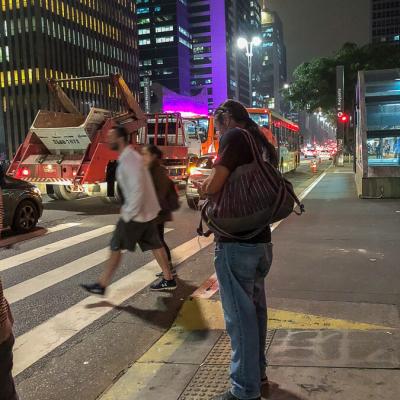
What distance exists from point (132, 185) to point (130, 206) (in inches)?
9.2

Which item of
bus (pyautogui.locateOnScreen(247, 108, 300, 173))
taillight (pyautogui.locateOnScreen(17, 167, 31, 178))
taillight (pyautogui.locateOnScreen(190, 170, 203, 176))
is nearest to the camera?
taillight (pyautogui.locateOnScreen(190, 170, 203, 176))

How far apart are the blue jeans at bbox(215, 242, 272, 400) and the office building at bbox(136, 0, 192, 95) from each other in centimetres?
15880

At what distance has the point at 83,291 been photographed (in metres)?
6.55

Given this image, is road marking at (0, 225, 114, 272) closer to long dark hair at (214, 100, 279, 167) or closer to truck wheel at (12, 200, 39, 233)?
truck wheel at (12, 200, 39, 233)

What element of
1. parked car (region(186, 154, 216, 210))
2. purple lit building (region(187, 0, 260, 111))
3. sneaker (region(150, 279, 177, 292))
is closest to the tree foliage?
parked car (region(186, 154, 216, 210))

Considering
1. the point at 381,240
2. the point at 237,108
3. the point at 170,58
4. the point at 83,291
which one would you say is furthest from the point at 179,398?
the point at 170,58

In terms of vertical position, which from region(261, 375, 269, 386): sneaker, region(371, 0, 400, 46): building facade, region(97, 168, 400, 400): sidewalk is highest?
region(371, 0, 400, 46): building facade

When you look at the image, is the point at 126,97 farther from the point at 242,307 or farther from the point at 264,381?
the point at 242,307

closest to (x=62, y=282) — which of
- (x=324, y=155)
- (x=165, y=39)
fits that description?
(x=324, y=155)

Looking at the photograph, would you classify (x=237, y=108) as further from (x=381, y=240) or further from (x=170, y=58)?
(x=170, y=58)

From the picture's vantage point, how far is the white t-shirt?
5781 millimetres

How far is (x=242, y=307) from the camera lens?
316 centimetres

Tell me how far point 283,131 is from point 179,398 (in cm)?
2744

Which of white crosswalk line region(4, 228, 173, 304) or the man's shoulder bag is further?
white crosswalk line region(4, 228, 173, 304)
